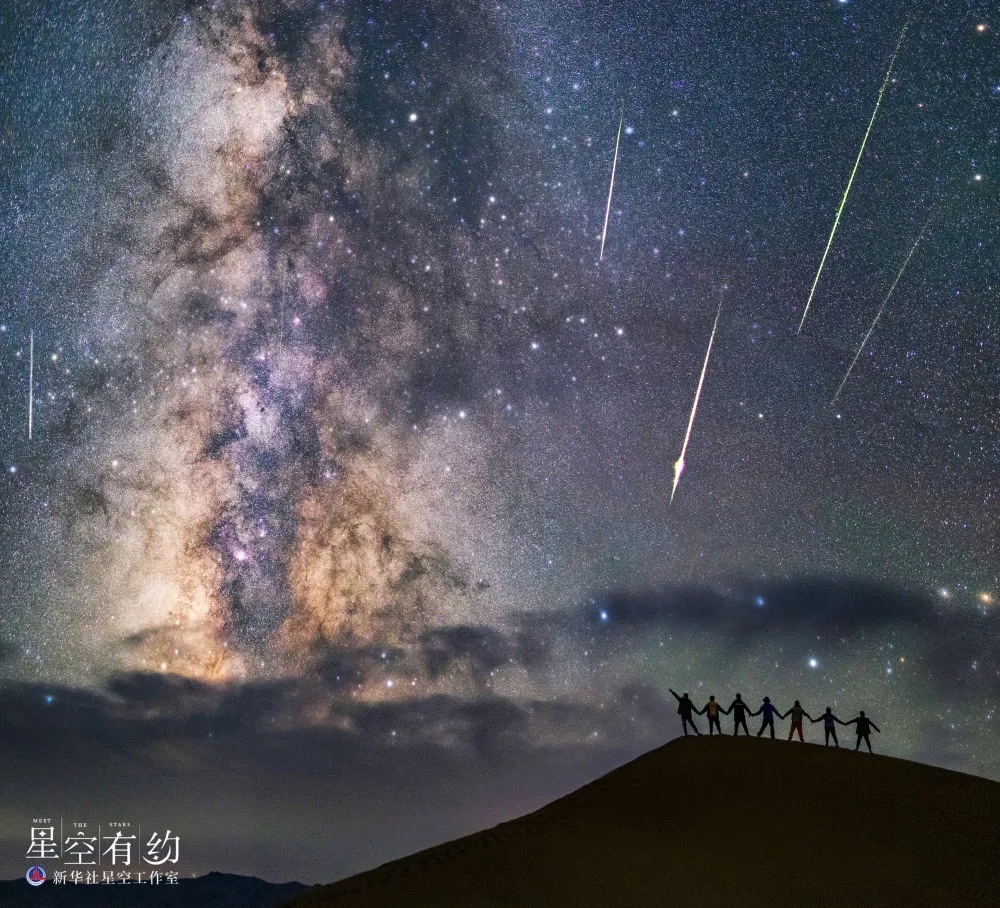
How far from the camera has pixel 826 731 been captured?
81.9 feet

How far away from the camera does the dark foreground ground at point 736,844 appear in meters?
16.0

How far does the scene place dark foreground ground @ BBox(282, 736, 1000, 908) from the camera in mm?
15953

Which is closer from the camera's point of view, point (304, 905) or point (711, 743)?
point (304, 905)

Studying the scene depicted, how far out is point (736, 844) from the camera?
18.0 metres

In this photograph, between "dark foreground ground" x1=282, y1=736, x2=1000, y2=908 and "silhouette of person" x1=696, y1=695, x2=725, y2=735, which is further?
"silhouette of person" x1=696, y1=695, x2=725, y2=735

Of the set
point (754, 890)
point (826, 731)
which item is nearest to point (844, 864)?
point (754, 890)

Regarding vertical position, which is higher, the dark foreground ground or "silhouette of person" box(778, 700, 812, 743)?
"silhouette of person" box(778, 700, 812, 743)

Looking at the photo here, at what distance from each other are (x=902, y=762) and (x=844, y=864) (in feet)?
25.1

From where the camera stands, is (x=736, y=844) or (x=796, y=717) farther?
(x=796, y=717)

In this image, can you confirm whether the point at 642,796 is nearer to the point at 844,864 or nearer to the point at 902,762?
the point at 844,864

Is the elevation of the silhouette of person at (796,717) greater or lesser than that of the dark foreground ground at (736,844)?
greater

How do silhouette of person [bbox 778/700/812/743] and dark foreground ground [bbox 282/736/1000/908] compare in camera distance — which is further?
silhouette of person [bbox 778/700/812/743]

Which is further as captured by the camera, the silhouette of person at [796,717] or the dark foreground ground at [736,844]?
the silhouette of person at [796,717]

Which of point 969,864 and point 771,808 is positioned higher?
point 771,808
